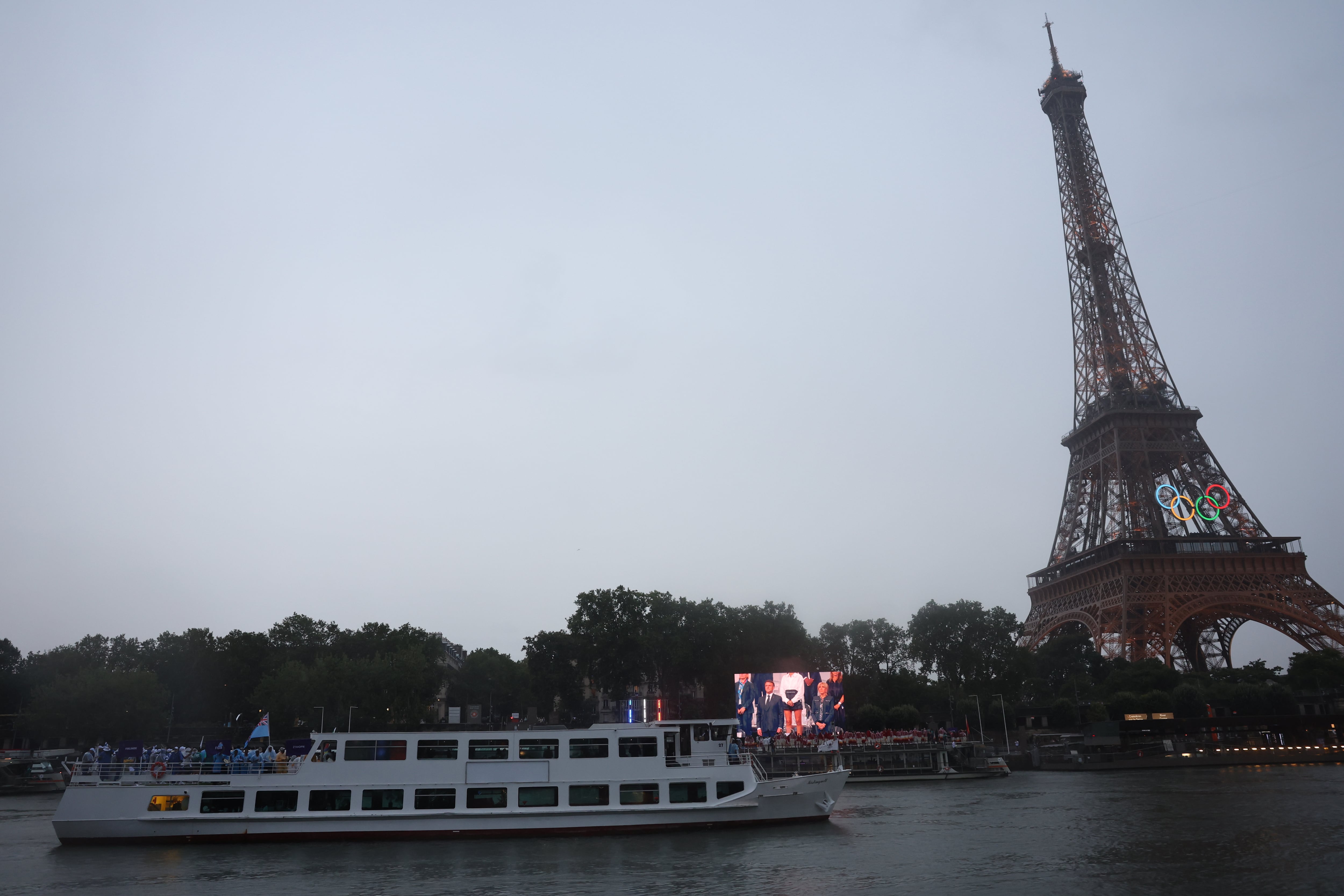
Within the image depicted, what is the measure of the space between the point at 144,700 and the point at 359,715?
18208 millimetres

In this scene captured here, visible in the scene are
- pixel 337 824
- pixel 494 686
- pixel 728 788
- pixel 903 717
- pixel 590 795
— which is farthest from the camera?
pixel 494 686

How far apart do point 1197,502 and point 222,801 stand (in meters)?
80.7

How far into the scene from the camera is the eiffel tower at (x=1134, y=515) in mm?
74688

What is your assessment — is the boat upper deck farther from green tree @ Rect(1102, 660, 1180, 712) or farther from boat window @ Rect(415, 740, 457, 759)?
green tree @ Rect(1102, 660, 1180, 712)

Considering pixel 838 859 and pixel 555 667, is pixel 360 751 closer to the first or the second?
pixel 838 859

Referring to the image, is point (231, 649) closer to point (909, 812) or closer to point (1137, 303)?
point (909, 812)

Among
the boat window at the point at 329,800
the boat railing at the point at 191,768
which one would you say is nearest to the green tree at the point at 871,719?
the boat window at the point at 329,800

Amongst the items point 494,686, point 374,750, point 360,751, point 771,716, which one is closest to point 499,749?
point 374,750

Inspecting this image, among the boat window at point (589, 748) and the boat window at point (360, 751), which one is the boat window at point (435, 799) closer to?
the boat window at point (360, 751)

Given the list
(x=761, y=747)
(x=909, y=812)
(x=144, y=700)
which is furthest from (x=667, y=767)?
(x=144, y=700)

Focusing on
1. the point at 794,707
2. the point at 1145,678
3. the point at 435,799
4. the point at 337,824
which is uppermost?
the point at 1145,678

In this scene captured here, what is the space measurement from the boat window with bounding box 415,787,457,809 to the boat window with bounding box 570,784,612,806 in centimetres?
457

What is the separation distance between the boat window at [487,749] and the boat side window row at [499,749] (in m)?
0.01

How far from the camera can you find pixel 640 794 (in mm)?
35062
